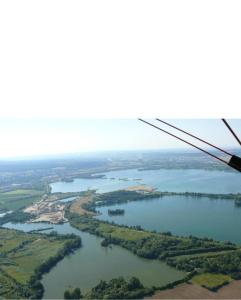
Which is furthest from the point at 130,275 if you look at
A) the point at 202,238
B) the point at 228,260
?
the point at 202,238

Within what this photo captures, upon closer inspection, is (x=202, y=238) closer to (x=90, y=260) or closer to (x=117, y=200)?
(x=90, y=260)

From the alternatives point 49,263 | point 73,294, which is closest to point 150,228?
point 49,263

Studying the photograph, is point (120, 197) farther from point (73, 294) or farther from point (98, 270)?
point (73, 294)

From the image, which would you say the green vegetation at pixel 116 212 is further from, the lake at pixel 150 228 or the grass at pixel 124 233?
the grass at pixel 124 233

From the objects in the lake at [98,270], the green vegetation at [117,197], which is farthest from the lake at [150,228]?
the green vegetation at [117,197]

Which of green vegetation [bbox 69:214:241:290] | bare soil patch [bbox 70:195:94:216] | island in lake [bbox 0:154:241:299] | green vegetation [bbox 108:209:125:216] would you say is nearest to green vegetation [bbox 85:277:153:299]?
island in lake [bbox 0:154:241:299]

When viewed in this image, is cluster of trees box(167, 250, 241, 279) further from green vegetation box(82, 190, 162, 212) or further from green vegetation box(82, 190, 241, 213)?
green vegetation box(82, 190, 162, 212)
